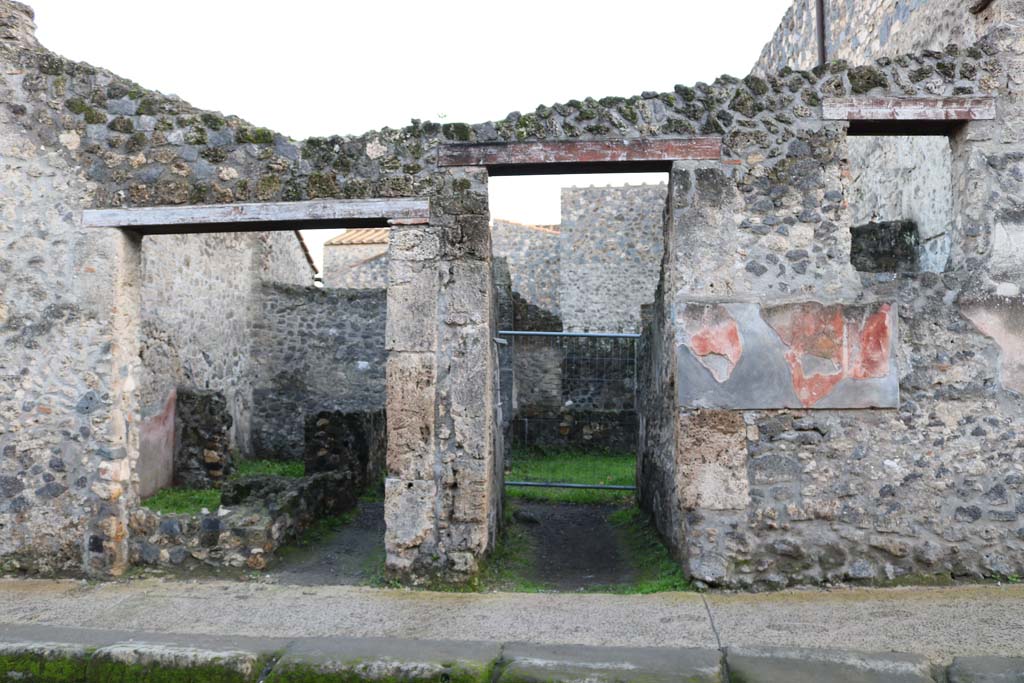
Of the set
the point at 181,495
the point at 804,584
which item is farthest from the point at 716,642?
the point at 181,495

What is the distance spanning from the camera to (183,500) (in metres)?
8.31

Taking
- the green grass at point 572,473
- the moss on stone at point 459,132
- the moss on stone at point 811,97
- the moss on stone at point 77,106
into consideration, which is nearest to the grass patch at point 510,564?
the green grass at point 572,473

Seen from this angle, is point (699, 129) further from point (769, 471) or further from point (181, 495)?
point (181, 495)

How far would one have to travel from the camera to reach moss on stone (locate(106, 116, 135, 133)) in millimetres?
5758

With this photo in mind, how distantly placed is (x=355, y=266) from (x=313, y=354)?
7.46m

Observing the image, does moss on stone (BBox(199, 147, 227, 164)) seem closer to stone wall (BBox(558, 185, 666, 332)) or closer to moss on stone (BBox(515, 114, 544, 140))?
moss on stone (BBox(515, 114, 544, 140))

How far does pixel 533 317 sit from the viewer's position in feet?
42.9

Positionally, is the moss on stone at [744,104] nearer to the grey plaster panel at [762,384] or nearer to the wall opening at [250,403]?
the grey plaster panel at [762,384]

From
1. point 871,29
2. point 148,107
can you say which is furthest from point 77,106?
point 871,29

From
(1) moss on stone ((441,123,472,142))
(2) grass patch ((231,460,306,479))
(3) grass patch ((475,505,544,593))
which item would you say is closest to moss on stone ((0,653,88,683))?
(3) grass patch ((475,505,544,593))

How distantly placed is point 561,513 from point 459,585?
332 centimetres

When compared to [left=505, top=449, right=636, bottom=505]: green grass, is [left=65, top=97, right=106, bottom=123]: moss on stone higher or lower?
higher

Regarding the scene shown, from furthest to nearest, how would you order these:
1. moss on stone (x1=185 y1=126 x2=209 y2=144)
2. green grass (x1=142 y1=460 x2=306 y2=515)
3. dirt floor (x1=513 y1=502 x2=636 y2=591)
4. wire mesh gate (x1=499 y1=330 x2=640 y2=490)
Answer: wire mesh gate (x1=499 y1=330 x2=640 y2=490) → green grass (x1=142 y1=460 x2=306 y2=515) → dirt floor (x1=513 y1=502 x2=636 y2=591) → moss on stone (x1=185 y1=126 x2=209 y2=144)

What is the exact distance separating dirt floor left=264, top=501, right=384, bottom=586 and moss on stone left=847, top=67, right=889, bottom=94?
4.75 meters
